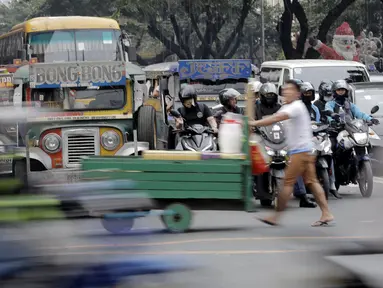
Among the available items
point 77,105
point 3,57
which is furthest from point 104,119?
point 3,57

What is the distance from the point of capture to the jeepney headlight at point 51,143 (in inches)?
545

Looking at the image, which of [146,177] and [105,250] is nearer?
[105,250]

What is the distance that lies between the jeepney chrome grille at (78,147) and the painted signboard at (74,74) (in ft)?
3.17

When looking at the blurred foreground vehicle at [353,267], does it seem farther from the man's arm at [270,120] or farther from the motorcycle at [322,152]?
the motorcycle at [322,152]

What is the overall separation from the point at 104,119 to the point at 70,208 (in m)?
9.71

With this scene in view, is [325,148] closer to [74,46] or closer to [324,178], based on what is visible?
[324,178]

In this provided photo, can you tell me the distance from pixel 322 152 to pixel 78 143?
13.1 feet

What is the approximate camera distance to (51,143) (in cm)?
1388

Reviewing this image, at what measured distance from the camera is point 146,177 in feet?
30.8

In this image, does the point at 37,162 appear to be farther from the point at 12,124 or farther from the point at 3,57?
the point at 3,57

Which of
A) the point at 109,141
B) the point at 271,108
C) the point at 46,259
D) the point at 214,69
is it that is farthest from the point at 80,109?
the point at 46,259

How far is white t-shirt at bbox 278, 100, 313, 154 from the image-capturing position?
958 centimetres

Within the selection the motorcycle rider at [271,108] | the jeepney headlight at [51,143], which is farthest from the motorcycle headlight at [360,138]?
the jeepney headlight at [51,143]

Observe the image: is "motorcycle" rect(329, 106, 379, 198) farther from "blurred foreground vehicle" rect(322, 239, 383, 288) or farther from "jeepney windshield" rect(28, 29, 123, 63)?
"blurred foreground vehicle" rect(322, 239, 383, 288)
